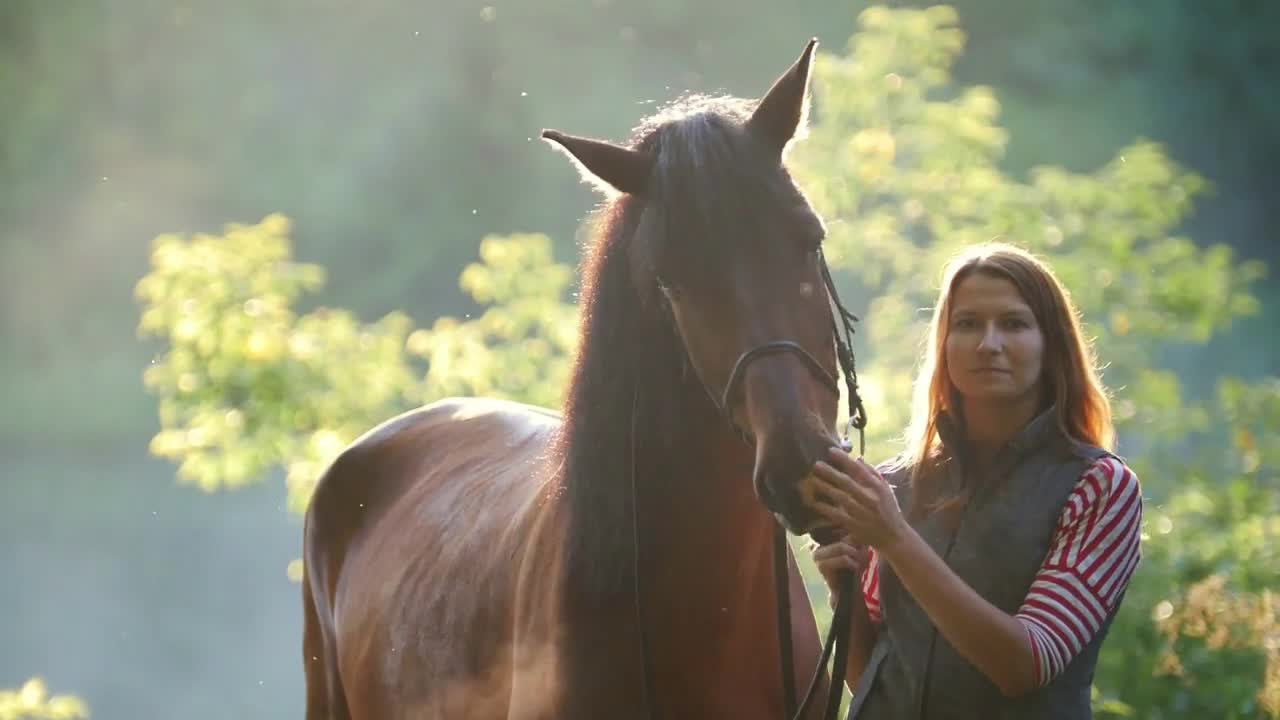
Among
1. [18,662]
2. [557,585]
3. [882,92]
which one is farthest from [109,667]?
[557,585]

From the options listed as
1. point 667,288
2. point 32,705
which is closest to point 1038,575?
point 667,288

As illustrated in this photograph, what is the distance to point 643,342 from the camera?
1847mm

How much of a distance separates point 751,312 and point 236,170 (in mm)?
8634

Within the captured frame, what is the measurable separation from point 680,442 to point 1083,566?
0.57 m

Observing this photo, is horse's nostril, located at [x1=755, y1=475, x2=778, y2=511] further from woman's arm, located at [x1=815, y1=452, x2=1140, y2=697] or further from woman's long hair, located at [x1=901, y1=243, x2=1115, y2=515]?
woman's long hair, located at [x1=901, y1=243, x2=1115, y2=515]

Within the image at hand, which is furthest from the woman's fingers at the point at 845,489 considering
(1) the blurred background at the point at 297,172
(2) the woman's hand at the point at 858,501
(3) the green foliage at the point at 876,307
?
(1) the blurred background at the point at 297,172

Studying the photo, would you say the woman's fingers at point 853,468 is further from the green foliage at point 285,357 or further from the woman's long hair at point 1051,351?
the green foliage at point 285,357

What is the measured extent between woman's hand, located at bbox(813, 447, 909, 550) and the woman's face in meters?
0.30

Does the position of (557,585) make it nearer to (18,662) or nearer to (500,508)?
(500,508)

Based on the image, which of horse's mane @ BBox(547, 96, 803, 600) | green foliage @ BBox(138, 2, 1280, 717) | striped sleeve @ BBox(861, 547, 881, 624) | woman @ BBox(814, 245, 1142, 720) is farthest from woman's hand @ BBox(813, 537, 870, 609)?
green foliage @ BBox(138, 2, 1280, 717)

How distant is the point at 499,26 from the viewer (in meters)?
9.31

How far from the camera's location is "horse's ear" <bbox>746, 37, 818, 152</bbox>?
6.05 ft

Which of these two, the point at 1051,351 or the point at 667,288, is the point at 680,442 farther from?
the point at 1051,351

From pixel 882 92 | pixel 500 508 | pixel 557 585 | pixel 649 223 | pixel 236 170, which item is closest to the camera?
pixel 649 223
